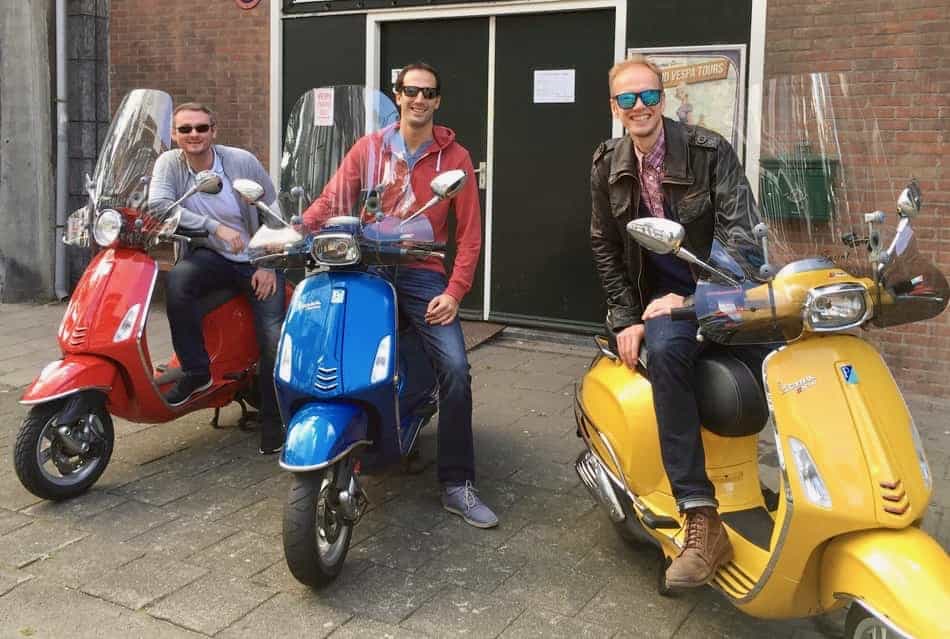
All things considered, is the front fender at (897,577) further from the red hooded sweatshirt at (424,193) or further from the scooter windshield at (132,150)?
the scooter windshield at (132,150)

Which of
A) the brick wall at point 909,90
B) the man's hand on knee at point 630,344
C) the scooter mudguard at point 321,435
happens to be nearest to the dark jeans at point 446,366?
the scooter mudguard at point 321,435

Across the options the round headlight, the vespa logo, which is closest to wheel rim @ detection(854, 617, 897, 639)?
the vespa logo

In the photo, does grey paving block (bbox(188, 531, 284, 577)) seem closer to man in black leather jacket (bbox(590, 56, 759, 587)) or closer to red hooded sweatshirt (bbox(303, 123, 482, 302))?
→ red hooded sweatshirt (bbox(303, 123, 482, 302))

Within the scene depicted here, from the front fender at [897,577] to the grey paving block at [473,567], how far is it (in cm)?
131

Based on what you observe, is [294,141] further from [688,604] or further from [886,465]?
[886,465]

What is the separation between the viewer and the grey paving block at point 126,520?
3809 millimetres

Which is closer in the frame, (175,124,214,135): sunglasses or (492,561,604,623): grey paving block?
(492,561,604,623): grey paving block

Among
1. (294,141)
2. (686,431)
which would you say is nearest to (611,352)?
(686,431)

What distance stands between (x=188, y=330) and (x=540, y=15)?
3.92 m

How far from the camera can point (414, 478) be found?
14.6 feet

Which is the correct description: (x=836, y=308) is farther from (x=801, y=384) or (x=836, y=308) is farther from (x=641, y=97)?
(x=641, y=97)

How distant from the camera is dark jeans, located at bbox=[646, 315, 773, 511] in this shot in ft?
9.87

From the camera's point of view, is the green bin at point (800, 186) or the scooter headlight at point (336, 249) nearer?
the green bin at point (800, 186)

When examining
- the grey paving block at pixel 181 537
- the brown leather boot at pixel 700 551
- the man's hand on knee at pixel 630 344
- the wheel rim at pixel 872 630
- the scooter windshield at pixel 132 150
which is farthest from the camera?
the scooter windshield at pixel 132 150
